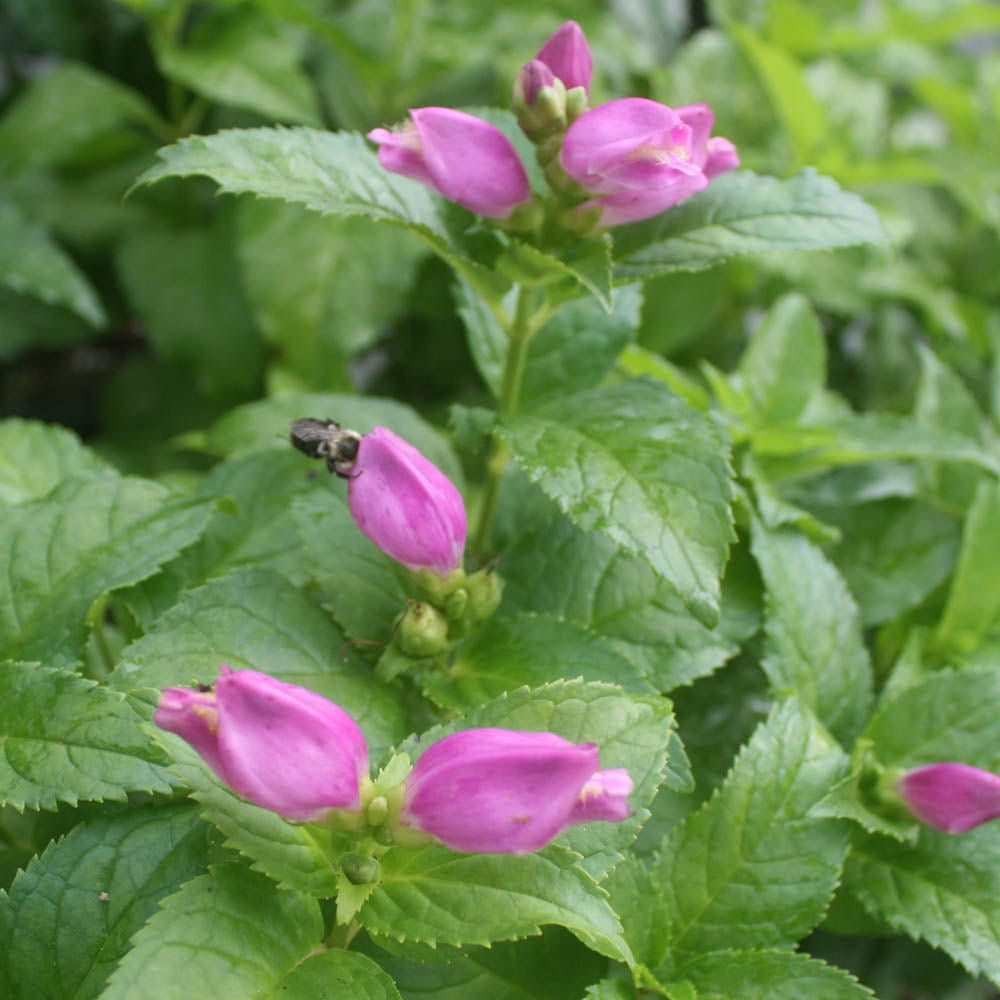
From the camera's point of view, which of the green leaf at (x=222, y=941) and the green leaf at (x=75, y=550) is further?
the green leaf at (x=75, y=550)

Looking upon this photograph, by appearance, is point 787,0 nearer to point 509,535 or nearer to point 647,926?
point 509,535

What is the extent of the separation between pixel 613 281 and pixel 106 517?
0.41m

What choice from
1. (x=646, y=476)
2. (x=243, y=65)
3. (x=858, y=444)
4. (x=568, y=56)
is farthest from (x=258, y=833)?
(x=243, y=65)

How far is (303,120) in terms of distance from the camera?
1.23 metres

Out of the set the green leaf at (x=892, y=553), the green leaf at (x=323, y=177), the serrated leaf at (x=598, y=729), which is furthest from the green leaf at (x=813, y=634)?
the green leaf at (x=323, y=177)

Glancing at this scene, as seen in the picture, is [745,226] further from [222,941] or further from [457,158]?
[222,941]

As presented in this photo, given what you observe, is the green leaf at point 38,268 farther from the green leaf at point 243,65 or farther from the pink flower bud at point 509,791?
the pink flower bud at point 509,791

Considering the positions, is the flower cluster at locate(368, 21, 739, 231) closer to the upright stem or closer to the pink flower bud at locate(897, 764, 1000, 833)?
the upright stem

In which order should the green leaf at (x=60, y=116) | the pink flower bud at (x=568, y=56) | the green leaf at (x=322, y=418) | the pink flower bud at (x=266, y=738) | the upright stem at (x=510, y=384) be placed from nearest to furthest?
the pink flower bud at (x=266, y=738)
the pink flower bud at (x=568, y=56)
the upright stem at (x=510, y=384)
the green leaf at (x=322, y=418)
the green leaf at (x=60, y=116)

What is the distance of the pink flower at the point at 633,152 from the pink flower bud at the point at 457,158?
1.7 inches

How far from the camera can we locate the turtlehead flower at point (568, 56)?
655mm

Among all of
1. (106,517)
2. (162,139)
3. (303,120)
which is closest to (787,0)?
(303,120)

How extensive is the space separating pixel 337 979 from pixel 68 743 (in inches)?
8.4

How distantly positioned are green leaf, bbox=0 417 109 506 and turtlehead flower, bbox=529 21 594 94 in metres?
0.47
